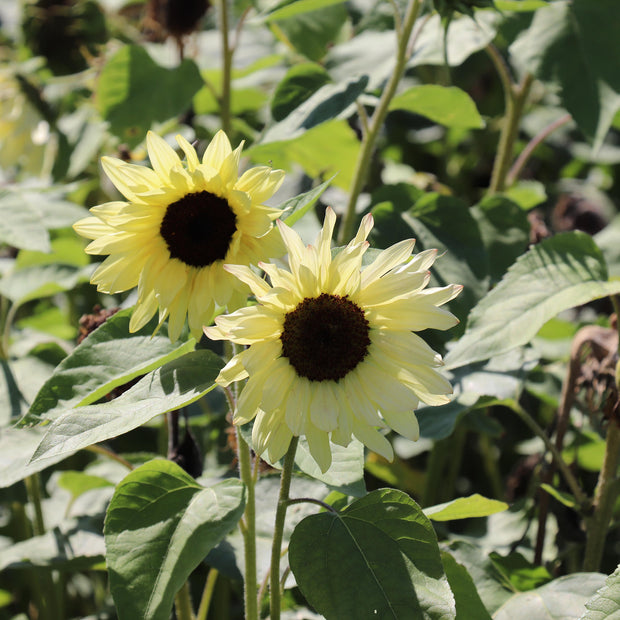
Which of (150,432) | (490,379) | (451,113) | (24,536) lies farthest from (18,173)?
(490,379)

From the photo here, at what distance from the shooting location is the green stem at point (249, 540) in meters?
0.75

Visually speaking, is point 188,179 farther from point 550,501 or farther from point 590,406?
point 550,501

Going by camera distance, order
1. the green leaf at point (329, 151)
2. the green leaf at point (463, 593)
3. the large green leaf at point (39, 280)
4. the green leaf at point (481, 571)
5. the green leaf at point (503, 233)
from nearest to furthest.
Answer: the green leaf at point (463, 593), the green leaf at point (481, 571), the green leaf at point (503, 233), the large green leaf at point (39, 280), the green leaf at point (329, 151)

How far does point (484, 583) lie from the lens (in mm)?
864

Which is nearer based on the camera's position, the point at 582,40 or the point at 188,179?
the point at 188,179

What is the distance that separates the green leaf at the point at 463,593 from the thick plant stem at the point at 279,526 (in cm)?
16

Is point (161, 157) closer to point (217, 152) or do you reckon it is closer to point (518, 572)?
point (217, 152)

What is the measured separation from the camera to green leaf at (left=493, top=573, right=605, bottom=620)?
79 centimetres

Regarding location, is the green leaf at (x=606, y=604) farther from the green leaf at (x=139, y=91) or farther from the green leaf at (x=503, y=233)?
the green leaf at (x=139, y=91)

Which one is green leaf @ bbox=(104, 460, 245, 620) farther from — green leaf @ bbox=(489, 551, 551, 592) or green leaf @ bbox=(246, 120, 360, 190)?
green leaf @ bbox=(246, 120, 360, 190)

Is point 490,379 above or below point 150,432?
above

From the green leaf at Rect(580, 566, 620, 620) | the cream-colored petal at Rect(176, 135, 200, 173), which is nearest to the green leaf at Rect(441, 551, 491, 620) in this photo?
the green leaf at Rect(580, 566, 620, 620)

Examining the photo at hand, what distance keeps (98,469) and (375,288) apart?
0.69m

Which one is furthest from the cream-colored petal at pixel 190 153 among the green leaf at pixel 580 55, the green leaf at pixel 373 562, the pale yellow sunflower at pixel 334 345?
the green leaf at pixel 580 55
